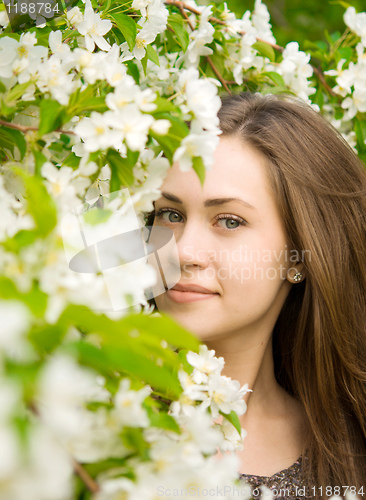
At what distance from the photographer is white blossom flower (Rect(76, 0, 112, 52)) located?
3.84 ft

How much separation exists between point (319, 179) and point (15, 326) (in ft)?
5.21

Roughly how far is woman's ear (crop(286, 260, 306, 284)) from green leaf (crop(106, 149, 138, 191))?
1.01 metres

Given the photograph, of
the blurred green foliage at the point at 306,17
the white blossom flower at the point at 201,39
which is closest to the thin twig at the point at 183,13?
the white blossom flower at the point at 201,39

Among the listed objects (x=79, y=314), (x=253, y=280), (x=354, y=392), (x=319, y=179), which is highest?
(x=79, y=314)

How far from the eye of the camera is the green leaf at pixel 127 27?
48.6 inches

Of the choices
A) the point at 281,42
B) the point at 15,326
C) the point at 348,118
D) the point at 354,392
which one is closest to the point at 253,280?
the point at 354,392

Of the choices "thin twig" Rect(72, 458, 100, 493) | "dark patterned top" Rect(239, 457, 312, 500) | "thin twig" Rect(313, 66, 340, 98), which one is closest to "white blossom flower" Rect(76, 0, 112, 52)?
"thin twig" Rect(72, 458, 100, 493)

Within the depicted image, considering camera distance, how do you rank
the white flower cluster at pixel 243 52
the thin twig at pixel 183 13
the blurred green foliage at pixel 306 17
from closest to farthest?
the thin twig at pixel 183 13
the white flower cluster at pixel 243 52
the blurred green foliage at pixel 306 17

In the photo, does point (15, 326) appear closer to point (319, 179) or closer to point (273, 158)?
point (273, 158)

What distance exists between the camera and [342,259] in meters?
1.92

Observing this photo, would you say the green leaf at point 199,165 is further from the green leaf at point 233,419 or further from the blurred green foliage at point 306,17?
the blurred green foliage at point 306,17

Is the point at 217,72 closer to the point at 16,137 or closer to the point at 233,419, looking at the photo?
the point at 16,137

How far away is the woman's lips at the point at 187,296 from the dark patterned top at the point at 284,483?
68cm

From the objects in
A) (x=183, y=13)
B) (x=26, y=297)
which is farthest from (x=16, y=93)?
(x=183, y=13)
